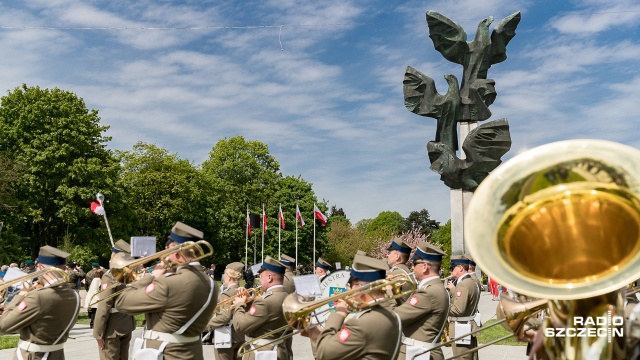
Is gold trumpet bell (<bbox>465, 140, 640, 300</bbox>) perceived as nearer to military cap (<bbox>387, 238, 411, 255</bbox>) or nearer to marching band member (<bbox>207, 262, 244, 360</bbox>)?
military cap (<bbox>387, 238, 411, 255</bbox>)

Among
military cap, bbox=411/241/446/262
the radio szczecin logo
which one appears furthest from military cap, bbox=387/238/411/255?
the radio szczecin logo

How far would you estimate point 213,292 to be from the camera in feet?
20.4

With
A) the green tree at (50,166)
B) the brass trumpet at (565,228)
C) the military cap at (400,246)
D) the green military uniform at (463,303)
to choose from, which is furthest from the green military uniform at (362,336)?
the green tree at (50,166)

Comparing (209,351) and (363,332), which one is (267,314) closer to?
(363,332)

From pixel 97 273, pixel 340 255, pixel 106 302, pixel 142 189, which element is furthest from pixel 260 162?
pixel 106 302

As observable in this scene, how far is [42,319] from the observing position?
6.51m

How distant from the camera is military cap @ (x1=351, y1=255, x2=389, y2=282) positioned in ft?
17.1

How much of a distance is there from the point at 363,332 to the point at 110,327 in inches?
219

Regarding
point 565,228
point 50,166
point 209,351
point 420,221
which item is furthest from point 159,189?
point 420,221

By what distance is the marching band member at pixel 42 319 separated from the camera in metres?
6.39

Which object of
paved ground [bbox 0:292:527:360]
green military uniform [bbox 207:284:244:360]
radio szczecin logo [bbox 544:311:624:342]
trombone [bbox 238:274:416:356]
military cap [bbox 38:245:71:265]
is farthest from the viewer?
paved ground [bbox 0:292:527:360]

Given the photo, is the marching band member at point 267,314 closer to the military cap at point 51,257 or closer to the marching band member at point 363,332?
the military cap at point 51,257

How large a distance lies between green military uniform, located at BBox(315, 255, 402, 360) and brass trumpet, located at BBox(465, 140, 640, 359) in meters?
1.79

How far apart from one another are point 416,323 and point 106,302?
4.63m
